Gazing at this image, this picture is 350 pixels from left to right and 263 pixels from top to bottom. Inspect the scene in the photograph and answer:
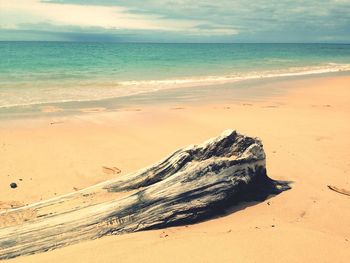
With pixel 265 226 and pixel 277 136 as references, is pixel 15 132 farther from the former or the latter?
pixel 265 226

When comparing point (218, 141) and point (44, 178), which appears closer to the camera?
point (218, 141)

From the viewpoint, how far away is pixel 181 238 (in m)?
4.64

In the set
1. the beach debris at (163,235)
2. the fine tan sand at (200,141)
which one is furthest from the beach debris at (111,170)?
the beach debris at (163,235)

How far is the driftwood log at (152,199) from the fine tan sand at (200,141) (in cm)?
16

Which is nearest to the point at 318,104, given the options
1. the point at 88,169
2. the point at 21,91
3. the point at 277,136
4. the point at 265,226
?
the point at 277,136

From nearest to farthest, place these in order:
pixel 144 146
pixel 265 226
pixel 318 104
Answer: pixel 265 226
pixel 144 146
pixel 318 104

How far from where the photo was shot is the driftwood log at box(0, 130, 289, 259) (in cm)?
463

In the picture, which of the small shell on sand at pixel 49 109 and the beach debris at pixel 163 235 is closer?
the beach debris at pixel 163 235

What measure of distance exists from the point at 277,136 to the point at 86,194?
5946 millimetres

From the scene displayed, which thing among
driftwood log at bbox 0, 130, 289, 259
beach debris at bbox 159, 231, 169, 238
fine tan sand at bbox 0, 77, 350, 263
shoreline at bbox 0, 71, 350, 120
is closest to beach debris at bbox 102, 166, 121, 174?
fine tan sand at bbox 0, 77, 350, 263

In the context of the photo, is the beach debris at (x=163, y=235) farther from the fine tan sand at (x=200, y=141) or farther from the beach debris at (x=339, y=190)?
the beach debris at (x=339, y=190)

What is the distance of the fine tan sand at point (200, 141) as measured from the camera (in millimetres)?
4359

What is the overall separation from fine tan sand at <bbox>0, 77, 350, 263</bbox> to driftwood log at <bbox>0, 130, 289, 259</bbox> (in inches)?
6.1

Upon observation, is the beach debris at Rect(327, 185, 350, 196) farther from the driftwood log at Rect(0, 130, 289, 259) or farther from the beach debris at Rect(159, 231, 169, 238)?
the beach debris at Rect(159, 231, 169, 238)
